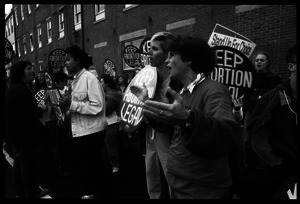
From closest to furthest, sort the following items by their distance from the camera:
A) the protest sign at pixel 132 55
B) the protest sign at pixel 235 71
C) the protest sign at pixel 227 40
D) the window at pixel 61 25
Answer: the protest sign at pixel 235 71 < the protest sign at pixel 227 40 < the protest sign at pixel 132 55 < the window at pixel 61 25

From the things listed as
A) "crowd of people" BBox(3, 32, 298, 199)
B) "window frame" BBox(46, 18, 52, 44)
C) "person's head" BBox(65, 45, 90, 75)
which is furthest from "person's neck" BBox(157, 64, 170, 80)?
"window frame" BBox(46, 18, 52, 44)

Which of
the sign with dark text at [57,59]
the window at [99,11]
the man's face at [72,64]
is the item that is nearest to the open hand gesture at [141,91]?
the man's face at [72,64]

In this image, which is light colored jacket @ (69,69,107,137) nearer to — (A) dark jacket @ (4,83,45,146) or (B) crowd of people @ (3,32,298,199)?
(B) crowd of people @ (3,32,298,199)

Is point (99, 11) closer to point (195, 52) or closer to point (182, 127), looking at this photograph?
point (195, 52)

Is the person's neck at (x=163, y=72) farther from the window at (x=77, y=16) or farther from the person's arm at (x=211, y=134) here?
the window at (x=77, y=16)

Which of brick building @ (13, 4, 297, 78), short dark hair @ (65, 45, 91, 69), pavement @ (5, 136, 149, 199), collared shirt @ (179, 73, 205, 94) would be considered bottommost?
pavement @ (5, 136, 149, 199)

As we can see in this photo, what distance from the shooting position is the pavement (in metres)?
3.59

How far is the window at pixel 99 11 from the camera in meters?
13.5

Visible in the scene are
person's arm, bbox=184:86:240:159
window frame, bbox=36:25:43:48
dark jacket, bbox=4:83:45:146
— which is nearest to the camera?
person's arm, bbox=184:86:240:159

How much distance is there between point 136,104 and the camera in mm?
Answer: 2279

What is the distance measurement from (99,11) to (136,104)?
12.8 meters

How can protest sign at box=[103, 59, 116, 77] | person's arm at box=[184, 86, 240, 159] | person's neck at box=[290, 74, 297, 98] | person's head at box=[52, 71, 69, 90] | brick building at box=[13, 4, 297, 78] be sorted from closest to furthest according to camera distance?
1. person's arm at box=[184, 86, 240, 159]
2. person's neck at box=[290, 74, 297, 98]
3. person's head at box=[52, 71, 69, 90]
4. brick building at box=[13, 4, 297, 78]
5. protest sign at box=[103, 59, 116, 77]

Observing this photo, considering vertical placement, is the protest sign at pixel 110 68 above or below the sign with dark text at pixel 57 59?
below

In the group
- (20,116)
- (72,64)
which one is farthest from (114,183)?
(72,64)
